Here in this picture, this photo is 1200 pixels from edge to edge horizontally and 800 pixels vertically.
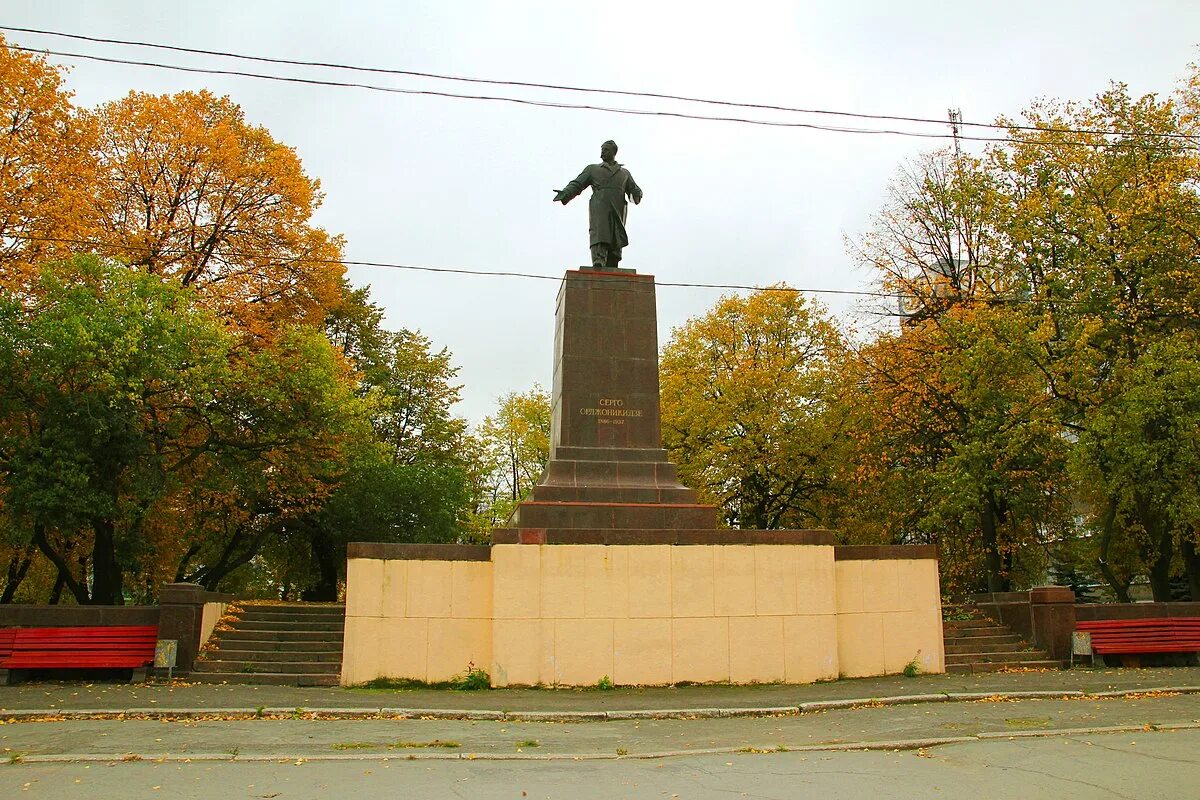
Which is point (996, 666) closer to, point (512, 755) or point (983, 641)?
point (983, 641)

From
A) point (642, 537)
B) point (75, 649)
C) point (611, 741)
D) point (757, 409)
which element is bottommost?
point (611, 741)

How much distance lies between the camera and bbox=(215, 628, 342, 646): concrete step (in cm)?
1803

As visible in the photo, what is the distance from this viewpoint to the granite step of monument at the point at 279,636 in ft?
59.3

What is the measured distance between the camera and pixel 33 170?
21.5m

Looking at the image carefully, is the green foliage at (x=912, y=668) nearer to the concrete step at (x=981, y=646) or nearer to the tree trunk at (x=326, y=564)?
the concrete step at (x=981, y=646)

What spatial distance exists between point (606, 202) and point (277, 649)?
32.7 ft

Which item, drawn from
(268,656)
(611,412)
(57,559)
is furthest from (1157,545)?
(57,559)

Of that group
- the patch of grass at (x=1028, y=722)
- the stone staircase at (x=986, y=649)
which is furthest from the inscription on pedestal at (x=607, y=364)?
the patch of grass at (x=1028, y=722)

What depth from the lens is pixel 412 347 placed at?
3841 centimetres

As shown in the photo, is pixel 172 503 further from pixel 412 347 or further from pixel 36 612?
pixel 412 347

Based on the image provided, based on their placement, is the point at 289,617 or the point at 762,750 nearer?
the point at 762,750

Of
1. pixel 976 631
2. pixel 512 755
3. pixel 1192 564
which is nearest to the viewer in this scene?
pixel 512 755

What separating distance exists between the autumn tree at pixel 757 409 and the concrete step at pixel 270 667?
16605mm

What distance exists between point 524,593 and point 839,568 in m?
5.42
